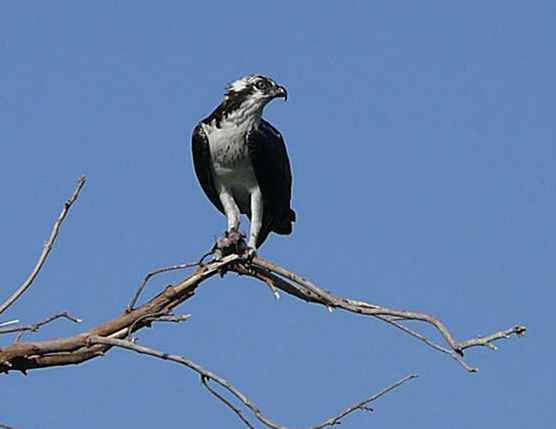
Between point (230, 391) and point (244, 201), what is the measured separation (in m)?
5.02

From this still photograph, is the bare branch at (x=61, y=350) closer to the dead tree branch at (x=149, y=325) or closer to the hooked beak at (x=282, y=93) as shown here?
the dead tree branch at (x=149, y=325)

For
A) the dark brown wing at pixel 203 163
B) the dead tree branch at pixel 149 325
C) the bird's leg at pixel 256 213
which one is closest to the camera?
the dead tree branch at pixel 149 325

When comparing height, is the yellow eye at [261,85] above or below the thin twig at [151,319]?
above

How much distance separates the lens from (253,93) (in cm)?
1055

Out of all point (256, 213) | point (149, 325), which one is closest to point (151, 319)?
point (149, 325)

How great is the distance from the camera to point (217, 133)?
34.7ft

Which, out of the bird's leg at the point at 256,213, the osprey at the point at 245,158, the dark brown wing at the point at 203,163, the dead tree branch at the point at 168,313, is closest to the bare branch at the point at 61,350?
the dead tree branch at the point at 168,313

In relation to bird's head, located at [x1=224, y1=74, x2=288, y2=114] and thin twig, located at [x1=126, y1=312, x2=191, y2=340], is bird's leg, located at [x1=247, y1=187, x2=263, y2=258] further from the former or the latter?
thin twig, located at [x1=126, y1=312, x2=191, y2=340]

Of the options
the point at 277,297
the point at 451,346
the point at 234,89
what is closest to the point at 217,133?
the point at 234,89

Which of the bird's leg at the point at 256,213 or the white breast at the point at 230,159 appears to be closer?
the bird's leg at the point at 256,213

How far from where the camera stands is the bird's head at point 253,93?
1053cm

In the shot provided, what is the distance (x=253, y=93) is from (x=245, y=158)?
49cm

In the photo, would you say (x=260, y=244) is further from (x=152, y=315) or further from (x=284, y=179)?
(x=152, y=315)

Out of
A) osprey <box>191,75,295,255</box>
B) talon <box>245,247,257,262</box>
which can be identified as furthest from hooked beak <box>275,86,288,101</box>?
talon <box>245,247,257,262</box>
